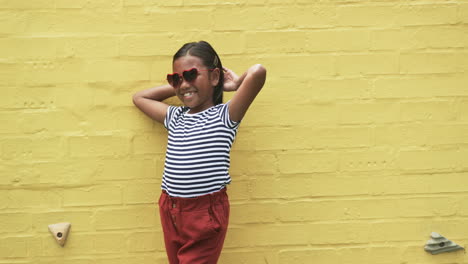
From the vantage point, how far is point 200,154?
2.77m

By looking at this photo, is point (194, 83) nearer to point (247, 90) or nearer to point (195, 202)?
point (247, 90)

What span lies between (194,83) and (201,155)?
37 centimetres

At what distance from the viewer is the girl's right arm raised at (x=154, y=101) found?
10.0 ft

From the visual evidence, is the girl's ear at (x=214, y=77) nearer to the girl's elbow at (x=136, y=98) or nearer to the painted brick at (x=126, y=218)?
the girl's elbow at (x=136, y=98)

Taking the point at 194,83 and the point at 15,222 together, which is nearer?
the point at 194,83

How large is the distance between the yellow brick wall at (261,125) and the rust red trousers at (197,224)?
37 cm

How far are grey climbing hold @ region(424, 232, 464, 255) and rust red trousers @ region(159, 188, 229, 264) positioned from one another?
4.14 ft

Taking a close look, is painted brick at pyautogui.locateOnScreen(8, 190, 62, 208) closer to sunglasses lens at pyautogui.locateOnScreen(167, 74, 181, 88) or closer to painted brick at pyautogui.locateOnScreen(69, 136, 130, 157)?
painted brick at pyautogui.locateOnScreen(69, 136, 130, 157)

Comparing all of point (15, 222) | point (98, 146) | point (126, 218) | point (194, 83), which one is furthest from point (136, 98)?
point (15, 222)

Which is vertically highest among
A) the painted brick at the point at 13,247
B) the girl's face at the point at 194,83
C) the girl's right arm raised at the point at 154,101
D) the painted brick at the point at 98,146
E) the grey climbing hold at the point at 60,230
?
the girl's face at the point at 194,83

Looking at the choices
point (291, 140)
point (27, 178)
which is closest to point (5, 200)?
point (27, 178)

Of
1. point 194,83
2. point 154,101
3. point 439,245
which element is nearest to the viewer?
point 194,83

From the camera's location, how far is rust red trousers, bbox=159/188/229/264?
8.96 ft

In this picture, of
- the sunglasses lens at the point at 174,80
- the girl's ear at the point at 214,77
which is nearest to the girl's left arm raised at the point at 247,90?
the girl's ear at the point at 214,77
